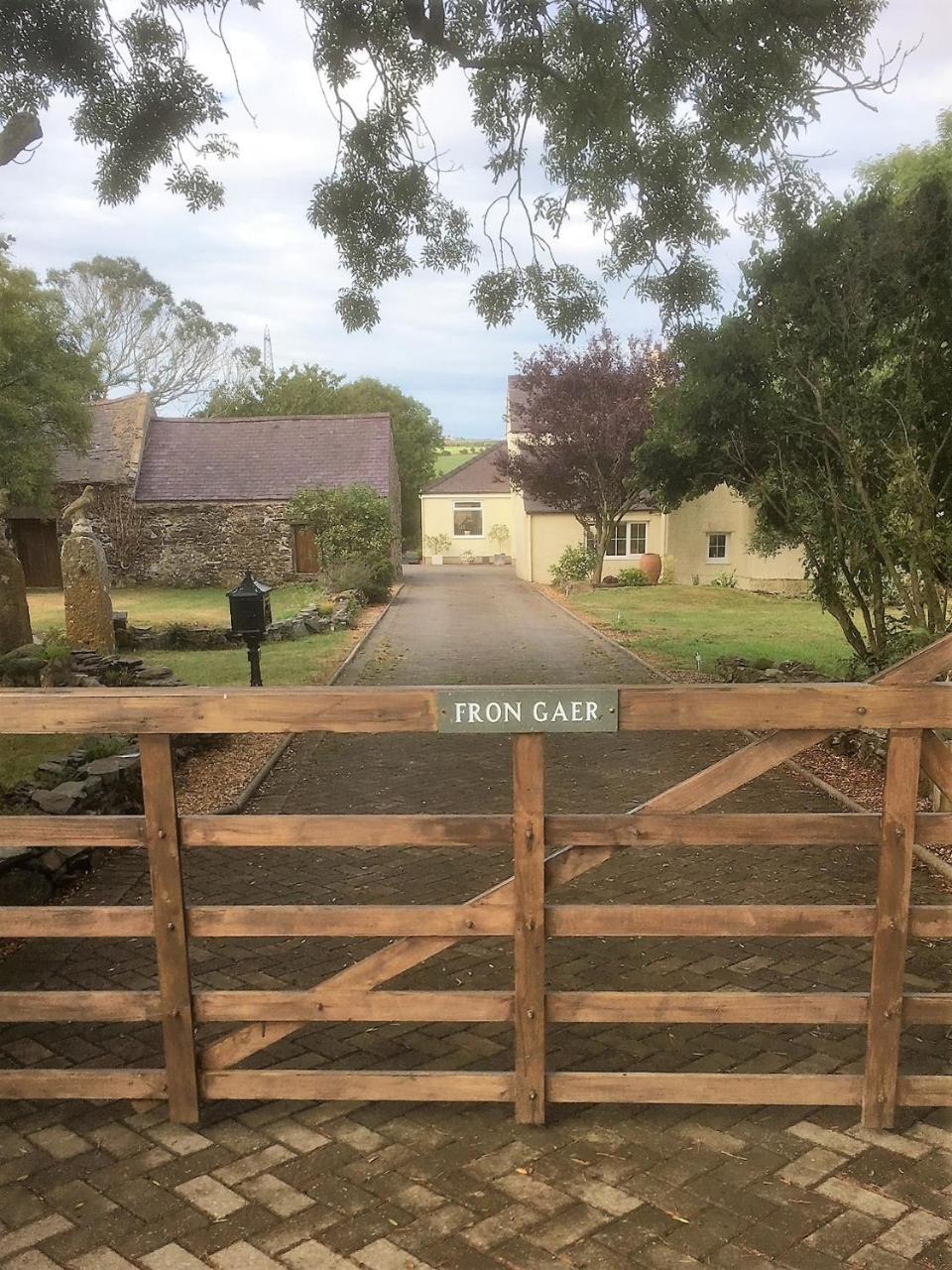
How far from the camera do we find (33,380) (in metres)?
22.5

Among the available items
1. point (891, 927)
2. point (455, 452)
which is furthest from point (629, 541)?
point (891, 927)

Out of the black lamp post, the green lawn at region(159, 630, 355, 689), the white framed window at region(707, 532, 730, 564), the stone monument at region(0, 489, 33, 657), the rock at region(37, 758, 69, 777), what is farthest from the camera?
the white framed window at region(707, 532, 730, 564)

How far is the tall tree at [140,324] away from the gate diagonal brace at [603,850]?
38.6 ft

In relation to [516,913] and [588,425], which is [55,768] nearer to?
[516,913]

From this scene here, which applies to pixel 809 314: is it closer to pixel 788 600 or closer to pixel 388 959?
pixel 388 959

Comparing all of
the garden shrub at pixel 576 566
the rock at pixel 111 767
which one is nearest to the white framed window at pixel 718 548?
the garden shrub at pixel 576 566

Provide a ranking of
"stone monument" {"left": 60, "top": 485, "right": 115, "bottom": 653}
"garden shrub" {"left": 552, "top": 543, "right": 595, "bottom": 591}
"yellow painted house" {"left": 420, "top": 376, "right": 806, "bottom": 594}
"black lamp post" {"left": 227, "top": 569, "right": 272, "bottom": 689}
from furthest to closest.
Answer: "garden shrub" {"left": 552, "top": 543, "right": 595, "bottom": 591} < "yellow painted house" {"left": 420, "top": 376, "right": 806, "bottom": 594} < "stone monument" {"left": 60, "top": 485, "right": 115, "bottom": 653} < "black lamp post" {"left": 227, "top": 569, "right": 272, "bottom": 689}

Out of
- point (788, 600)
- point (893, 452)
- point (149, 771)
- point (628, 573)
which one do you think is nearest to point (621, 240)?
point (893, 452)

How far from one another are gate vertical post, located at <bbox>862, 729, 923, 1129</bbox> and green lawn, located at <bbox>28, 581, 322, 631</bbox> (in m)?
17.7

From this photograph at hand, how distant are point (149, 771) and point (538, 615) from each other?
20.4 m

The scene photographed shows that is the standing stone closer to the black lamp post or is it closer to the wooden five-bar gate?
the black lamp post

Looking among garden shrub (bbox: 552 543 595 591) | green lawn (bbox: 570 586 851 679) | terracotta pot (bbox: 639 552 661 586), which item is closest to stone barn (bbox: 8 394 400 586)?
garden shrub (bbox: 552 543 595 591)

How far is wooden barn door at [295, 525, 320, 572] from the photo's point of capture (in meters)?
31.9

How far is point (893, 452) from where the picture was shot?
8.05 m
